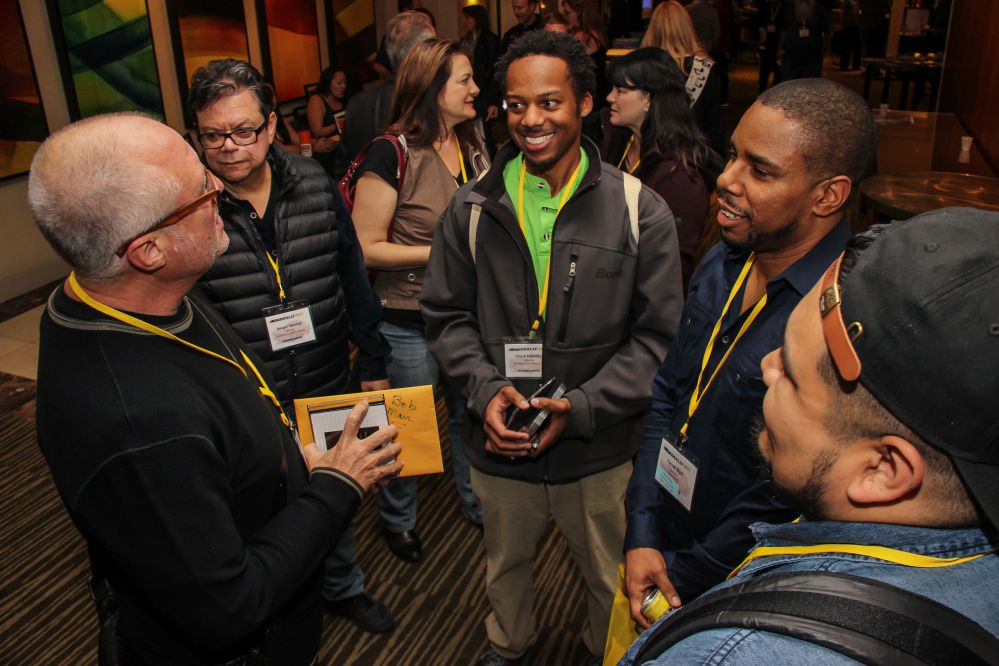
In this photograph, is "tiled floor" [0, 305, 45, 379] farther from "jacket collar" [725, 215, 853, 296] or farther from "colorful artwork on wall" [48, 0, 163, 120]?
"jacket collar" [725, 215, 853, 296]

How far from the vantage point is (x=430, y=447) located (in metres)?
1.97

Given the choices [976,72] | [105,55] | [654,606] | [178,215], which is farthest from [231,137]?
[976,72]

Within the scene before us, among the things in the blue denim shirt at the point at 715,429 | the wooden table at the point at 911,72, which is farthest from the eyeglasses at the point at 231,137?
the wooden table at the point at 911,72

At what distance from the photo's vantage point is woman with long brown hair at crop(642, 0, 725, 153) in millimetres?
4449

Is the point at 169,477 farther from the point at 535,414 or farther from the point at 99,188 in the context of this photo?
the point at 535,414

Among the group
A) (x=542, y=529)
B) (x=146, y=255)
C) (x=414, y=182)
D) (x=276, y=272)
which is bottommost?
(x=542, y=529)

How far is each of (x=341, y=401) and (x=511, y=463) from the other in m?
0.53

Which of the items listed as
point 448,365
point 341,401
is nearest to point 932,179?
point 448,365

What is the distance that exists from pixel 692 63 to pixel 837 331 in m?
4.35

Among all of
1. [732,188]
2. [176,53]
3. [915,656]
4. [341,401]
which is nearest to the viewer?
[915,656]

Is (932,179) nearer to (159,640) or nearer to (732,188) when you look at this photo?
(732,188)

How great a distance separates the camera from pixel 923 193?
12.9 ft

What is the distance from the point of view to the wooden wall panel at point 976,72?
21.0 ft

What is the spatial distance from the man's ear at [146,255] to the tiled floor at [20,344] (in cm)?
368
